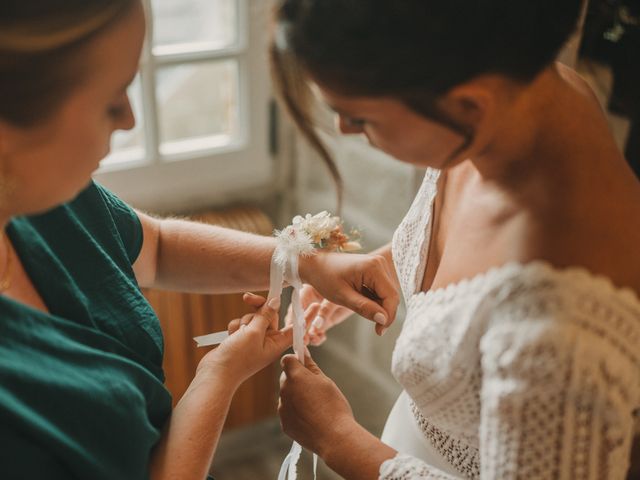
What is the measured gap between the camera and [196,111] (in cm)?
224

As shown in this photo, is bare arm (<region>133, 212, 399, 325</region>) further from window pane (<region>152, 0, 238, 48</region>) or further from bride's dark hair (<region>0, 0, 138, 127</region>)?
window pane (<region>152, 0, 238, 48</region>)

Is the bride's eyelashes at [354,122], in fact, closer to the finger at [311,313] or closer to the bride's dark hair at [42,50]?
the bride's dark hair at [42,50]

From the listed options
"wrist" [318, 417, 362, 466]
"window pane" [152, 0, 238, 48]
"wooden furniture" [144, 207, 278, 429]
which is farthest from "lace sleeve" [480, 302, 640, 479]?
"window pane" [152, 0, 238, 48]

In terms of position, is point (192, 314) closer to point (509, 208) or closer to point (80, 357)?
point (80, 357)

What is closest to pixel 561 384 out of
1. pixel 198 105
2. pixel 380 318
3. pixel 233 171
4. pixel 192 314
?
pixel 380 318

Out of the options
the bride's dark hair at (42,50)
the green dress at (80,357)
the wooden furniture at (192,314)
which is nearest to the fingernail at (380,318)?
the green dress at (80,357)

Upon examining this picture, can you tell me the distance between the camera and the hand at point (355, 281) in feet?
3.87

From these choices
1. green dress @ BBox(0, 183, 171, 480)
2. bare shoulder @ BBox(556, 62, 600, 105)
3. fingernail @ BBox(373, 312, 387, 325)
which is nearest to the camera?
green dress @ BBox(0, 183, 171, 480)

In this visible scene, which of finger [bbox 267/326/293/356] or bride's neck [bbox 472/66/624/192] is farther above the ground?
bride's neck [bbox 472/66/624/192]

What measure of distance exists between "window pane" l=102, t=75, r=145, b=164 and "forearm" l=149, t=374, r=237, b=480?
43.4 inches

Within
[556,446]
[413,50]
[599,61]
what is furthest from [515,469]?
[599,61]

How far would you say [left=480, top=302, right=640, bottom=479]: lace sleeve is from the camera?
744 mm

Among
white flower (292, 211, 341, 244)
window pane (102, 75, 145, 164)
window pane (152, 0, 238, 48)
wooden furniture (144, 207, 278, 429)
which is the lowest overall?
wooden furniture (144, 207, 278, 429)

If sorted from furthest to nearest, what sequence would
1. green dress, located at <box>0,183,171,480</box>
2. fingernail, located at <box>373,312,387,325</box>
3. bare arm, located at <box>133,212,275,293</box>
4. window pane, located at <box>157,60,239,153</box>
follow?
window pane, located at <box>157,60,239,153</box>, bare arm, located at <box>133,212,275,293</box>, fingernail, located at <box>373,312,387,325</box>, green dress, located at <box>0,183,171,480</box>
